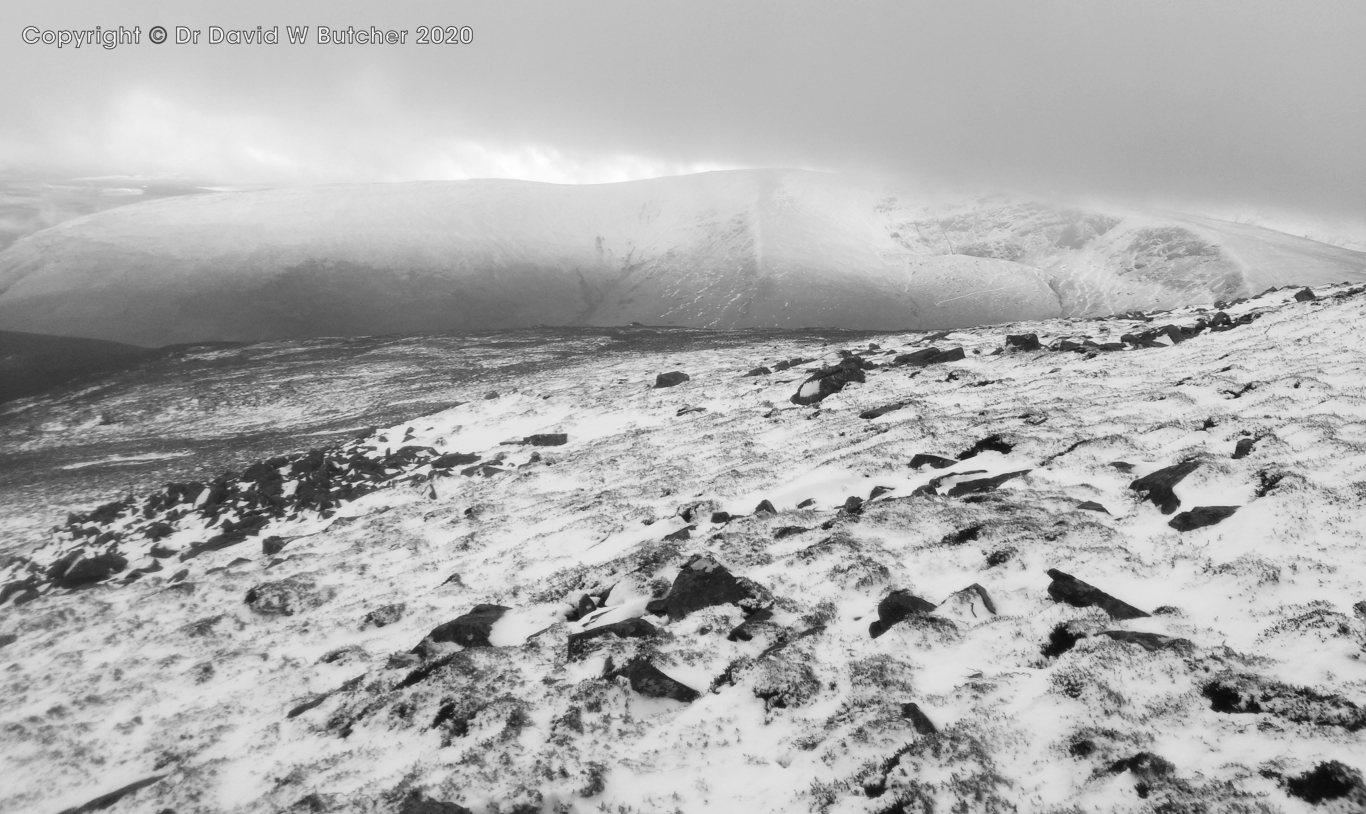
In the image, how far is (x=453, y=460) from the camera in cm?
2239

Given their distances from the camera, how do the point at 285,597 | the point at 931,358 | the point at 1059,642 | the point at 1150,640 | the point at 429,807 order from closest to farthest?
the point at 429,807
the point at 1150,640
the point at 1059,642
the point at 285,597
the point at 931,358

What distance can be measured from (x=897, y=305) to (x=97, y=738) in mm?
115072

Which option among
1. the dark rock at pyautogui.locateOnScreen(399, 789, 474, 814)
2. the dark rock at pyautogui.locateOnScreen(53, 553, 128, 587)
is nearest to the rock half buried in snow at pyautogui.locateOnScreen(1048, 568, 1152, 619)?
the dark rock at pyautogui.locateOnScreen(399, 789, 474, 814)

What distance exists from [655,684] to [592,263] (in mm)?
133402

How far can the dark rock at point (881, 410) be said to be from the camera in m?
18.7

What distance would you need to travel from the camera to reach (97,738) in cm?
987

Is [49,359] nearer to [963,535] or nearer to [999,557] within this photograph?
[963,535]

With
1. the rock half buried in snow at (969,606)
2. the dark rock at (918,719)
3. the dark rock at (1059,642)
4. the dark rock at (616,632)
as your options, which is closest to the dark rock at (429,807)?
the dark rock at (616,632)

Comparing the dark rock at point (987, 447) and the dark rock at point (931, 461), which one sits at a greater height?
the dark rock at point (987, 447)

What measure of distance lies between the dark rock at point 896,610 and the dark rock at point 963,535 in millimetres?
1710

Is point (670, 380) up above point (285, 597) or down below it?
above

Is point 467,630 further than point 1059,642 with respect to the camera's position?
Yes

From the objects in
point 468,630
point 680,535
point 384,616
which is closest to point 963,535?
point 680,535

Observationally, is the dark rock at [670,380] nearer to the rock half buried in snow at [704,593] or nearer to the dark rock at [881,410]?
the dark rock at [881,410]
